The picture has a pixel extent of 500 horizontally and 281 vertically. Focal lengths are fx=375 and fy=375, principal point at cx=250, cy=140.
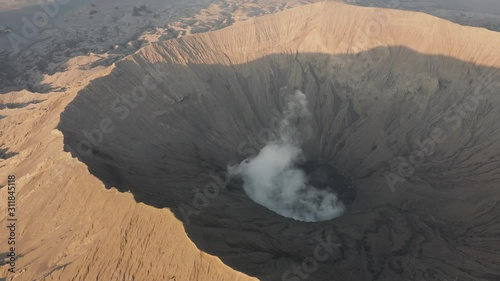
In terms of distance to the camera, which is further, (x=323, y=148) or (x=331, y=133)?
(x=331, y=133)

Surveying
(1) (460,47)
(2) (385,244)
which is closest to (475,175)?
(2) (385,244)

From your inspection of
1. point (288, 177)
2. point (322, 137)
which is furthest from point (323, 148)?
point (288, 177)

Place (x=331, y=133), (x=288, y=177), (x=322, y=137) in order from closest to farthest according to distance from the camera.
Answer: (x=288, y=177), (x=322, y=137), (x=331, y=133)

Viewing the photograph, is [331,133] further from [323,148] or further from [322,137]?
[323,148]

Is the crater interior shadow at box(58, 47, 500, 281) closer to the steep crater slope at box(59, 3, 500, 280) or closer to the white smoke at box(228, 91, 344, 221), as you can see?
the steep crater slope at box(59, 3, 500, 280)

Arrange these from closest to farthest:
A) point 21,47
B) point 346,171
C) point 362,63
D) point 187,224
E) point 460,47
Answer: point 187,224 → point 346,171 → point 460,47 → point 362,63 → point 21,47

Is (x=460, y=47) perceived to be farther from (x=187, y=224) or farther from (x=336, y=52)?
(x=187, y=224)

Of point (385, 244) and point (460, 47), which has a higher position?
point (460, 47)
